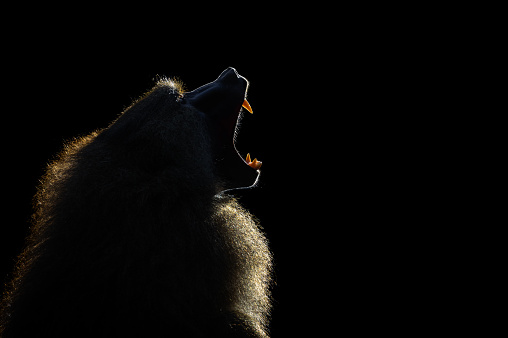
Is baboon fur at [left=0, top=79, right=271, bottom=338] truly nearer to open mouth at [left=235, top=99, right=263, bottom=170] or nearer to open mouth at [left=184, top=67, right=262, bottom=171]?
open mouth at [left=184, top=67, right=262, bottom=171]

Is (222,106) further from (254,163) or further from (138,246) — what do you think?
(138,246)

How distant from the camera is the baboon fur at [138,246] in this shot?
143 cm

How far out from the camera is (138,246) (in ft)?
4.83

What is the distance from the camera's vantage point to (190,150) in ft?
5.64

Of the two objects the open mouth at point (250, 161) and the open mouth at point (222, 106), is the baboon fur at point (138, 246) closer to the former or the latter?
the open mouth at point (222, 106)

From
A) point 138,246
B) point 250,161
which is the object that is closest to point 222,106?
point 250,161

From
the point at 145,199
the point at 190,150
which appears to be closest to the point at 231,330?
the point at 145,199

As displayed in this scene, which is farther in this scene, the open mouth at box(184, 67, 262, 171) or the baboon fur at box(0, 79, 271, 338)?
the open mouth at box(184, 67, 262, 171)

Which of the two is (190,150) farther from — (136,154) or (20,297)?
(20,297)

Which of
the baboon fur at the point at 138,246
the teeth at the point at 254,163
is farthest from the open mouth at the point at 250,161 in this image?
the baboon fur at the point at 138,246

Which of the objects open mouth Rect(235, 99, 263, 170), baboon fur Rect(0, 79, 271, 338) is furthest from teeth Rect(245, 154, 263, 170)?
baboon fur Rect(0, 79, 271, 338)

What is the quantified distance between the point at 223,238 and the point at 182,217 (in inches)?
8.3

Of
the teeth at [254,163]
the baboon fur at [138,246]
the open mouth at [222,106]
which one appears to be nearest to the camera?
the baboon fur at [138,246]

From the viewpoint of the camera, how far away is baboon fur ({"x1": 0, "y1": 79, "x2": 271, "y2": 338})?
1.43 m
